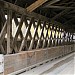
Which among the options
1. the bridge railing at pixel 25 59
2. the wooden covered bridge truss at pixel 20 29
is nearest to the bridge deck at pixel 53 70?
the bridge railing at pixel 25 59

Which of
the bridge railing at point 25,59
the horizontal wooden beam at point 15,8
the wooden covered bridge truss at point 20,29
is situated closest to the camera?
the horizontal wooden beam at point 15,8

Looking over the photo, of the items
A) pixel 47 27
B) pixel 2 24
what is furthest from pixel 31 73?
pixel 47 27

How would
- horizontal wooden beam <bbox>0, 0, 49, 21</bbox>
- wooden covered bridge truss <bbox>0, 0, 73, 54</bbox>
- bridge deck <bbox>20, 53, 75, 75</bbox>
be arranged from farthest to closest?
bridge deck <bbox>20, 53, 75, 75</bbox>
wooden covered bridge truss <bbox>0, 0, 73, 54</bbox>
horizontal wooden beam <bbox>0, 0, 49, 21</bbox>

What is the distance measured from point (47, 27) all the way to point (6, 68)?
5.21 m

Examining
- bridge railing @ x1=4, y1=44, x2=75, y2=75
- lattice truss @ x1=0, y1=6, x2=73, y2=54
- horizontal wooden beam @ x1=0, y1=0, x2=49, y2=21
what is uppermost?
horizontal wooden beam @ x1=0, y1=0, x2=49, y2=21

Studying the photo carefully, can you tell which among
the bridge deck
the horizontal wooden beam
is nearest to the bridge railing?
the bridge deck

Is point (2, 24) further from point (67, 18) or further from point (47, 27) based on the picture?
point (67, 18)

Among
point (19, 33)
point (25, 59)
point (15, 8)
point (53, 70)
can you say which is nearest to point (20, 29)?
point (19, 33)

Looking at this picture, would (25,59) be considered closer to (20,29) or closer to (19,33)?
(19,33)

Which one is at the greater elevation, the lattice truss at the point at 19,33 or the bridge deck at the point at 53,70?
the lattice truss at the point at 19,33

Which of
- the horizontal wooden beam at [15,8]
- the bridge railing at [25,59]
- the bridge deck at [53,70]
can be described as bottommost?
the bridge deck at [53,70]

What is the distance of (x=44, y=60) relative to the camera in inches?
357

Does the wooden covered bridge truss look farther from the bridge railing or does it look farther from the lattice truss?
the bridge railing

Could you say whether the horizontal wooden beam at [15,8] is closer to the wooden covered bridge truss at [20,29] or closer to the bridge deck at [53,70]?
the wooden covered bridge truss at [20,29]
